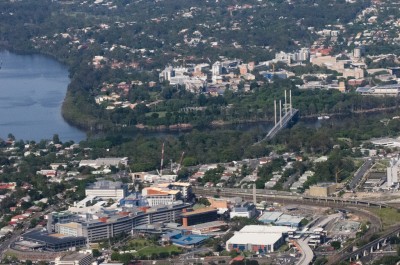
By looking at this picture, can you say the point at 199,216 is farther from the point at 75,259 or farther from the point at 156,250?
the point at 75,259

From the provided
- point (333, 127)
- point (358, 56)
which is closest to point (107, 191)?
point (333, 127)

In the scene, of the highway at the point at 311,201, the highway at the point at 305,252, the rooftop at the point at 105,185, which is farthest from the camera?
the rooftop at the point at 105,185

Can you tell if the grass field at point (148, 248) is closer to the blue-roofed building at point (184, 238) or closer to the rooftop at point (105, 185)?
the blue-roofed building at point (184, 238)

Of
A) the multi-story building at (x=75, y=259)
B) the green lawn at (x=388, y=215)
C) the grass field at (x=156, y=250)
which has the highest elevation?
the multi-story building at (x=75, y=259)

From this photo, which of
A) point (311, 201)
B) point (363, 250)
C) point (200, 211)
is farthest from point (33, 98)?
point (363, 250)

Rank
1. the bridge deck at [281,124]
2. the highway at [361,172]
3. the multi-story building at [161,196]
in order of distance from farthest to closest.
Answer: the bridge deck at [281,124] → the highway at [361,172] → the multi-story building at [161,196]

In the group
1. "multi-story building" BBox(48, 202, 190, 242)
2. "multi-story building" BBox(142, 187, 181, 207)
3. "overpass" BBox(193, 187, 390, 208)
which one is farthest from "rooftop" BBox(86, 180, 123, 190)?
"multi-story building" BBox(48, 202, 190, 242)

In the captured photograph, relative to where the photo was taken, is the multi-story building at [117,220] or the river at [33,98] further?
the river at [33,98]

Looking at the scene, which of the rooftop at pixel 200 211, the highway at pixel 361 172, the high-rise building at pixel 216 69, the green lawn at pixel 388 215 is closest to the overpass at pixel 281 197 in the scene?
the green lawn at pixel 388 215
